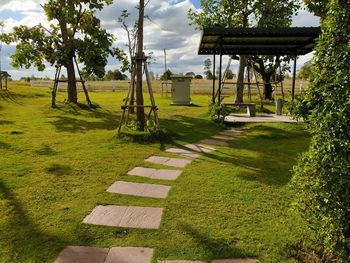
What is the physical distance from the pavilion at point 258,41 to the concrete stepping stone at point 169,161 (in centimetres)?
491

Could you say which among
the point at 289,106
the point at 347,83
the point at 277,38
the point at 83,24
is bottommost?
the point at 289,106

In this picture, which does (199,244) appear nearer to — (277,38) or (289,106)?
(289,106)

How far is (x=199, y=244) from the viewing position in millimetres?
3312

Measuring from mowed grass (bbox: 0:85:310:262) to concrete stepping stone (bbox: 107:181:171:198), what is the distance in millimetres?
159

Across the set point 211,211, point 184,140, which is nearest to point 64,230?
point 211,211

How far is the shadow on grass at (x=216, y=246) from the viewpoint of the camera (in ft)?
10.2

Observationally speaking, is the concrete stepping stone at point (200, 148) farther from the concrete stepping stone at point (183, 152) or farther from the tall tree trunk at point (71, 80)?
the tall tree trunk at point (71, 80)

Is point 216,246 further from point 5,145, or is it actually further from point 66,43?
point 66,43

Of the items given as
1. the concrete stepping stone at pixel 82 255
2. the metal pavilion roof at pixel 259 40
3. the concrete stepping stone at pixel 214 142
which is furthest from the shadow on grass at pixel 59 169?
the metal pavilion roof at pixel 259 40

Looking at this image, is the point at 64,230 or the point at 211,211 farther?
the point at 211,211

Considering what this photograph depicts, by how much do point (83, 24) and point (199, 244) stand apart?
52.5 feet

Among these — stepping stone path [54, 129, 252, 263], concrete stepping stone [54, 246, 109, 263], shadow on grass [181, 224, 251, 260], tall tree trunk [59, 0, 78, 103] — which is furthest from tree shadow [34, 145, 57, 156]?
tall tree trunk [59, 0, 78, 103]

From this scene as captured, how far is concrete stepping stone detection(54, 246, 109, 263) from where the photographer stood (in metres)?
3.00

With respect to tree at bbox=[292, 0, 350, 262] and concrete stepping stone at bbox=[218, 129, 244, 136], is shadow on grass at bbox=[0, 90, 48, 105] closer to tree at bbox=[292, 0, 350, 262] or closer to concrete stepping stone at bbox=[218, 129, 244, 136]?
concrete stepping stone at bbox=[218, 129, 244, 136]
